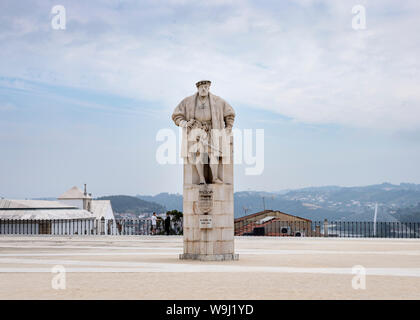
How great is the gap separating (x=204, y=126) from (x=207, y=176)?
1.25m

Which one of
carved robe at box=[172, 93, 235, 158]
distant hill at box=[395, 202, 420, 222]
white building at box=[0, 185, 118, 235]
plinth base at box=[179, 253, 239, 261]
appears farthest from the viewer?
distant hill at box=[395, 202, 420, 222]

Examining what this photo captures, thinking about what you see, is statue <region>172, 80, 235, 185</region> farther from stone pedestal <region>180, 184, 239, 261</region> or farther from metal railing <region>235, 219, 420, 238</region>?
metal railing <region>235, 219, 420, 238</region>

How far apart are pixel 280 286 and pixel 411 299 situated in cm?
194

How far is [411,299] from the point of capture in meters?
6.95

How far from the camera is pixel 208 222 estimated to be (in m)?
12.9

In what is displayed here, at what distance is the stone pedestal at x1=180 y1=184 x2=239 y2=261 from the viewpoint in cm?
1292

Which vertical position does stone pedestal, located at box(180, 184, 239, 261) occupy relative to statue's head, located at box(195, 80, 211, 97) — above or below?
below

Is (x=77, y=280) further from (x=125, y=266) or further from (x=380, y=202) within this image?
(x=380, y=202)

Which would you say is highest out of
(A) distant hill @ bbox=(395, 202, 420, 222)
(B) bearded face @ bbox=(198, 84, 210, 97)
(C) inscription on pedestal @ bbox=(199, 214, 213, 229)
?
(B) bearded face @ bbox=(198, 84, 210, 97)

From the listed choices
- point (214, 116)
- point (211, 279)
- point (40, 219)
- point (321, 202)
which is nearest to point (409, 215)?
point (40, 219)

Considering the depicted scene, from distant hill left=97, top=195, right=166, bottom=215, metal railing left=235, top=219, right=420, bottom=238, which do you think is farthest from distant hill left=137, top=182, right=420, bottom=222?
metal railing left=235, top=219, right=420, bottom=238

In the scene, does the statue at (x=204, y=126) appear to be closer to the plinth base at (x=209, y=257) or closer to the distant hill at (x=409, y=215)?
the plinth base at (x=209, y=257)

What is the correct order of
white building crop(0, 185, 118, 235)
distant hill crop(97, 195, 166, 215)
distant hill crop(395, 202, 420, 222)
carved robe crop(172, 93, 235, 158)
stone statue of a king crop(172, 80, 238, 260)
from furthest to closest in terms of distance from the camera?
distant hill crop(97, 195, 166, 215) < distant hill crop(395, 202, 420, 222) < white building crop(0, 185, 118, 235) < carved robe crop(172, 93, 235, 158) < stone statue of a king crop(172, 80, 238, 260)
